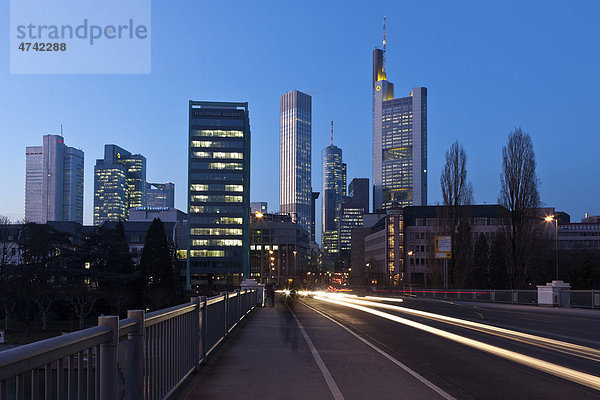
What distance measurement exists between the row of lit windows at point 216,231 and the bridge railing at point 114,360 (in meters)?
148

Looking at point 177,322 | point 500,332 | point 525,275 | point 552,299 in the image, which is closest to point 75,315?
point 525,275

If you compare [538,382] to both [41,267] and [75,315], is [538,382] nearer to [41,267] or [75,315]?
[41,267]

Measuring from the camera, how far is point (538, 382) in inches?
394

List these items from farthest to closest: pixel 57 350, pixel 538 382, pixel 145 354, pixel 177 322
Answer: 1. pixel 538 382
2. pixel 177 322
3. pixel 145 354
4. pixel 57 350

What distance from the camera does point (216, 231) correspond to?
158250mm

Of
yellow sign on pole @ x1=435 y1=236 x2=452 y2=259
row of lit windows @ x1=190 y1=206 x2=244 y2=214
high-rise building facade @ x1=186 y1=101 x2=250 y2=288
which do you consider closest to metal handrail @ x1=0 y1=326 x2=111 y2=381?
yellow sign on pole @ x1=435 y1=236 x2=452 y2=259

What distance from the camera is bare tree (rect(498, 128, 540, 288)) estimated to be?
168 ft

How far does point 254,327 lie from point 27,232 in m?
63.3

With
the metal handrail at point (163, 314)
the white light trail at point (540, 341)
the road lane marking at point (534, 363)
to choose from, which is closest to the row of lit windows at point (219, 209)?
the white light trail at point (540, 341)

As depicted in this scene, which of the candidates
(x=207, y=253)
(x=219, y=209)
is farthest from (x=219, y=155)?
(x=207, y=253)

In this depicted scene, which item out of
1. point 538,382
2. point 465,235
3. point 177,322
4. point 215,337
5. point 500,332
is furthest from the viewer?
point 465,235

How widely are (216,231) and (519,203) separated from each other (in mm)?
115013

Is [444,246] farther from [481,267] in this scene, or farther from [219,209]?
[219,209]

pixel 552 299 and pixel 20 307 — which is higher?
pixel 552 299
